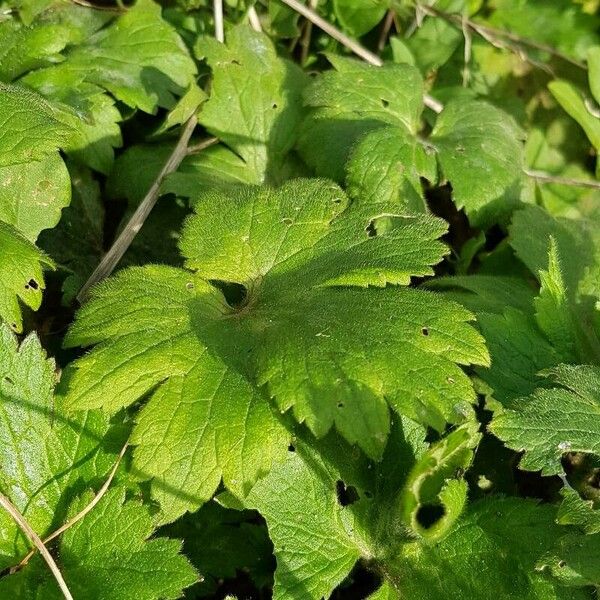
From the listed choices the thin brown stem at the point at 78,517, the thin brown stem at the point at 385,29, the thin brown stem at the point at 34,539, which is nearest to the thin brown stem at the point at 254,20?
the thin brown stem at the point at 385,29

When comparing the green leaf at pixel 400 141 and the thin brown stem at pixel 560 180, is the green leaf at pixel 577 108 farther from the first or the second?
the green leaf at pixel 400 141

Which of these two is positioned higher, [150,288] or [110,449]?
[150,288]

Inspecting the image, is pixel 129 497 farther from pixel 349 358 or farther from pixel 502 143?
pixel 502 143

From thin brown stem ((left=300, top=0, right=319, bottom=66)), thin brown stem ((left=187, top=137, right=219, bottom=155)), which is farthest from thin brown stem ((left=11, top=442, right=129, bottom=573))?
thin brown stem ((left=300, top=0, right=319, bottom=66))

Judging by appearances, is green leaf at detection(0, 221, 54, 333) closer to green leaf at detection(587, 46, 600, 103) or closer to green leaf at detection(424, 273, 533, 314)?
green leaf at detection(424, 273, 533, 314)

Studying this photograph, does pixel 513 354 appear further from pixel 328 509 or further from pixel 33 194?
pixel 33 194

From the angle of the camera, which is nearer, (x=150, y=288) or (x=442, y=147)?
(x=150, y=288)

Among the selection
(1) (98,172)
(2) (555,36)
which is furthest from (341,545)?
(2) (555,36)
